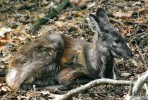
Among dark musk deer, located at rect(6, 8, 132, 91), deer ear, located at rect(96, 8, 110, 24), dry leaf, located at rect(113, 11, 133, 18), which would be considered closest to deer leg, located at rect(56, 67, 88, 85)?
dark musk deer, located at rect(6, 8, 132, 91)

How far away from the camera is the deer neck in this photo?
802cm

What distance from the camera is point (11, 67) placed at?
7.70 metres

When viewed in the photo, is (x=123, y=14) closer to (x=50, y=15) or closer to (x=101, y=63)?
(x=50, y=15)

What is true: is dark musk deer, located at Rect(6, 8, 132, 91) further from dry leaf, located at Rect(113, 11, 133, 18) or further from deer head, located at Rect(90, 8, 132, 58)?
dry leaf, located at Rect(113, 11, 133, 18)

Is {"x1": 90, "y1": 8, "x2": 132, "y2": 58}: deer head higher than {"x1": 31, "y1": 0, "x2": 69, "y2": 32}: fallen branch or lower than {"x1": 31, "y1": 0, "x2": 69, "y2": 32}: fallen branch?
lower

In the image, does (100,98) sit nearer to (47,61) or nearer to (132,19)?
(47,61)

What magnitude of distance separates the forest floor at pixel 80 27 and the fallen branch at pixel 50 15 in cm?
9

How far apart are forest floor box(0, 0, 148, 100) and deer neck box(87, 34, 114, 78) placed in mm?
227

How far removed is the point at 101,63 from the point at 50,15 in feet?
9.87

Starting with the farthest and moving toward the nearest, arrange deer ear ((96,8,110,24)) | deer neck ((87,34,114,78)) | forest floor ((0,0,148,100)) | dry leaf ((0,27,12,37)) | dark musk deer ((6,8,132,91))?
dry leaf ((0,27,12,37)), deer ear ((96,8,110,24)), deer neck ((87,34,114,78)), dark musk deer ((6,8,132,91)), forest floor ((0,0,148,100))

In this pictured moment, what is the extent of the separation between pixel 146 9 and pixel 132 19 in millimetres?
604

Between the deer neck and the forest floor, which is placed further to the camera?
the deer neck

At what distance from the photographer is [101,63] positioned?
8.08 metres

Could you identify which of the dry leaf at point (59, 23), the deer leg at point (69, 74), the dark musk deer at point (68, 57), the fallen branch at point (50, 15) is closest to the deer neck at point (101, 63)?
the dark musk deer at point (68, 57)
